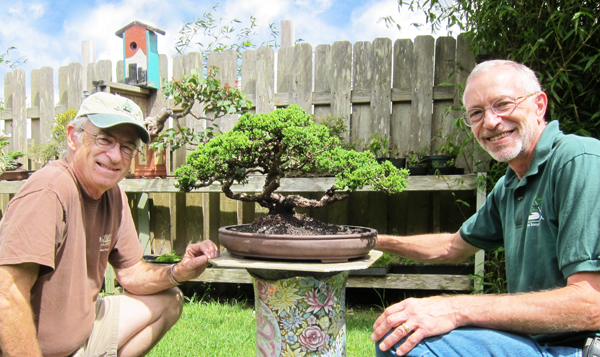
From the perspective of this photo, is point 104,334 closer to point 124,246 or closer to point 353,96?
point 124,246

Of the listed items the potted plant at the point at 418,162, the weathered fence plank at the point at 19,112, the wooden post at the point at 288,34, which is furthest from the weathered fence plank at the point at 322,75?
the weathered fence plank at the point at 19,112

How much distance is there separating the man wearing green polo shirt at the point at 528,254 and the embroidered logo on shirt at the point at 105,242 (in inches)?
47.7

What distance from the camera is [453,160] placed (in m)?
3.20

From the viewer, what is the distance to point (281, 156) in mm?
1791

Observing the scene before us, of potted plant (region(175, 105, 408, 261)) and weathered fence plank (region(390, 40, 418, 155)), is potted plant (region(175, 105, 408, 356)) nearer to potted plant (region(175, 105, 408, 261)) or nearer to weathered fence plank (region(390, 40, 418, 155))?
potted plant (region(175, 105, 408, 261))

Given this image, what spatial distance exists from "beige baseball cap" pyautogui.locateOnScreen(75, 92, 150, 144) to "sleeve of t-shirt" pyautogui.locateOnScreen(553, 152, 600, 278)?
5.17 feet

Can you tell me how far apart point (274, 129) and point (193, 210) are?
2663 millimetres

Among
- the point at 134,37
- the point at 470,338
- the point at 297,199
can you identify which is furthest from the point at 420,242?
the point at 134,37

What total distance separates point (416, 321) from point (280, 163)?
85 centimetres

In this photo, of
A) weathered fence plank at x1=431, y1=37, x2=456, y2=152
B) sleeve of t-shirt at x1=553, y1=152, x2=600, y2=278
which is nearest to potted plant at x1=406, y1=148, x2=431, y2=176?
weathered fence plank at x1=431, y1=37, x2=456, y2=152

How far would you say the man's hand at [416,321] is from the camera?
128cm

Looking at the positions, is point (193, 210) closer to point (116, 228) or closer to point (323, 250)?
point (116, 228)

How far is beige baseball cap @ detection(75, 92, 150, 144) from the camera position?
1622mm

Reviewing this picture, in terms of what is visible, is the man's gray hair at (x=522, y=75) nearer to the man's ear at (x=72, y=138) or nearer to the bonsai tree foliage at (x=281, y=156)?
the bonsai tree foliage at (x=281, y=156)
